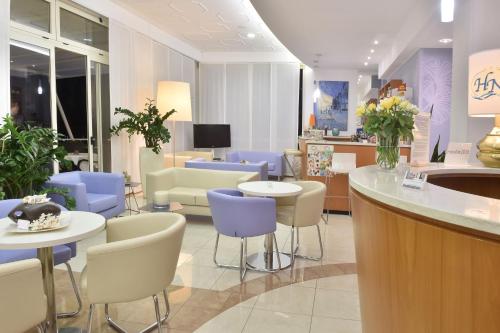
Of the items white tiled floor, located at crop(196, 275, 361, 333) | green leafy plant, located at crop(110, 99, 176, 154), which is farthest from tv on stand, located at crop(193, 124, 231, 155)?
Answer: white tiled floor, located at crop(196, 275, 361, 333)

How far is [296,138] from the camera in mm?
11680

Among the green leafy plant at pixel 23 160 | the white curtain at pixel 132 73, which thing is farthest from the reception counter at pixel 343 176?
the green leafy plant at pixel 23 160

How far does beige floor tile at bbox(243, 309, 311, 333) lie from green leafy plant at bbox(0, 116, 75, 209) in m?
2.56

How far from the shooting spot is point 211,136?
1127 centimetres

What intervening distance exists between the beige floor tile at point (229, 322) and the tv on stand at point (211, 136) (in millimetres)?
8145

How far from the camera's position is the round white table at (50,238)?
2.26 meters

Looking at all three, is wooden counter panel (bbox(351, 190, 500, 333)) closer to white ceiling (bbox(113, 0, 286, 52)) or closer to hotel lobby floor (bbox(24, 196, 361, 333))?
hotel lobby floor (bbox(24, 196, 361, 333))

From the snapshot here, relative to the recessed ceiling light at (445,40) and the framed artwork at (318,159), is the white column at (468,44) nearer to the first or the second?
the recessed ceiling light at (445,40)

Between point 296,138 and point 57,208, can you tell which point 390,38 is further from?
point 57,208

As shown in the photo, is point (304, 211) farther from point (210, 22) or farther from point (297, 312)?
point (210, 22)

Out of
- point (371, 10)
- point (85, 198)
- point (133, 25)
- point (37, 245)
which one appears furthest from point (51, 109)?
point (371, 10)

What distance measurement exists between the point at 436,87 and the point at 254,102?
16.7 ft

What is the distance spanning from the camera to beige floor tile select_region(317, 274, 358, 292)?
147 inches

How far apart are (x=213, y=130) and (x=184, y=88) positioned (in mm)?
2799
